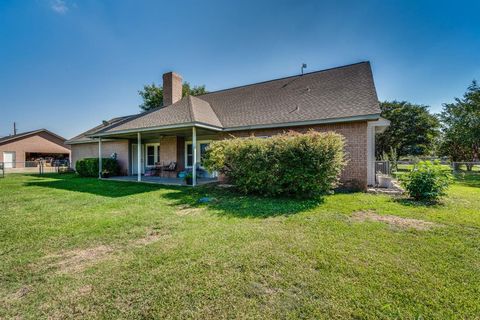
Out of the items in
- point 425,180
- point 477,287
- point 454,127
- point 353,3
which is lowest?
point 477,287

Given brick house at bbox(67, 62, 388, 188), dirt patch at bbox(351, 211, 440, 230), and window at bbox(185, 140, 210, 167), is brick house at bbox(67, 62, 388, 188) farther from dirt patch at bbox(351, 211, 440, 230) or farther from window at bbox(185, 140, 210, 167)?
dirt patch at bbox(351, 211, 440, 230)

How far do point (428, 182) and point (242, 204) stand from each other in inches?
241

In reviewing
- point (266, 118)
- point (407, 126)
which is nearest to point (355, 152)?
point (266, 118)

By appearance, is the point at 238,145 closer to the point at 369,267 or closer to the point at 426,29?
the point at 369,267

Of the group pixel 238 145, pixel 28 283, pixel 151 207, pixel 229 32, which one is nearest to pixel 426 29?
pixel 229 32

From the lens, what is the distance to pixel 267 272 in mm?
3012

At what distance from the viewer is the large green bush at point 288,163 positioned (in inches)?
286

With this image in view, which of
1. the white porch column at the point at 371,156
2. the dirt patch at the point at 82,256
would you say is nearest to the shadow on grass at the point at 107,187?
the dirt patch at the point at 82,256

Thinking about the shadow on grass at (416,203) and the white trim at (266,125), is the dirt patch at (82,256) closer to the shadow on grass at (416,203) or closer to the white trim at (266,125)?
the white trim at (266,125)

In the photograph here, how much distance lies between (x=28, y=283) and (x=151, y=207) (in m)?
3.86

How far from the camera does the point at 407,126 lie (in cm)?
2864

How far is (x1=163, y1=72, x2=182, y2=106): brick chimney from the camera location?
1616 cm

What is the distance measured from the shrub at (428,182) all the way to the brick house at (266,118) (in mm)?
1812

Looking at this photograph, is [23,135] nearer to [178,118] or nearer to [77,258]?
[178,118]
